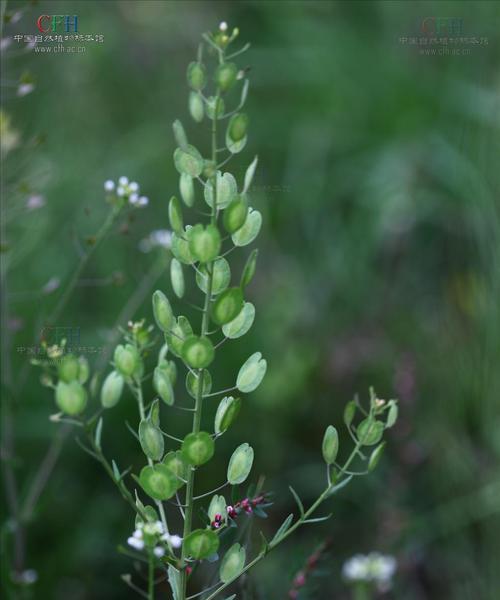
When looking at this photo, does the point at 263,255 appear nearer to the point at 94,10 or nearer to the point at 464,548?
the point at 464,548

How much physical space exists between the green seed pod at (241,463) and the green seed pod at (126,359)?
0.39 ft

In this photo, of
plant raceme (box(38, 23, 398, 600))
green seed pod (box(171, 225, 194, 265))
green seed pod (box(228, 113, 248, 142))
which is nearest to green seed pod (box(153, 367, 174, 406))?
plant raceme (box(38, 23, 398, 600))

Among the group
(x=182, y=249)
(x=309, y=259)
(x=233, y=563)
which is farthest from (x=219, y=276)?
(x=309, y=259)

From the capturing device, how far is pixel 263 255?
8.79 ft

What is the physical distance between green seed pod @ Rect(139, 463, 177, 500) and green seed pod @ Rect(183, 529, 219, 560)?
0.04 metres

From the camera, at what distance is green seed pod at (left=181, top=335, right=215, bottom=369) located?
725 millimetres

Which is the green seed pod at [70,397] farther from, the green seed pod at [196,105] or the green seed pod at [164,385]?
the green seed pod at [196,105]

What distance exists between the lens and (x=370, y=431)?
2.58 ft

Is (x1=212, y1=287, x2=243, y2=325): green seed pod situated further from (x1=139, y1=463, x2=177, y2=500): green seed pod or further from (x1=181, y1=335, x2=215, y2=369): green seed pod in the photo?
(x1=139, y1=463, x2=177, y2=500): green seed pod

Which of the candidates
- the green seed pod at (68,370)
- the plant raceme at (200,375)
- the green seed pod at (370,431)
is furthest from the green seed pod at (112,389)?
the green seed pod at (370,431)

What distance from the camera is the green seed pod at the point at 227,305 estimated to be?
733 mm

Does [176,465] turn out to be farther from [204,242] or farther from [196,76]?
[196,76]

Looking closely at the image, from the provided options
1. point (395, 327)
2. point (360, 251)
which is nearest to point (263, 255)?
point (360, 251)

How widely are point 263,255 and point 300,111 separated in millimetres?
803
